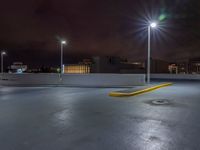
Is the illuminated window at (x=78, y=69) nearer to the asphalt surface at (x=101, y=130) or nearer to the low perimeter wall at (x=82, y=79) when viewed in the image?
the low perimeter wall at (x=82, y=79)

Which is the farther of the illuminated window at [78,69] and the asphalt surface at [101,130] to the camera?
the illuminated window at [78,69]

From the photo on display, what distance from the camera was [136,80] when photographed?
65.5 feet

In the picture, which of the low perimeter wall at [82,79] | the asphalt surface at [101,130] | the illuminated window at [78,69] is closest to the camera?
the asphalt surface at [101,130]

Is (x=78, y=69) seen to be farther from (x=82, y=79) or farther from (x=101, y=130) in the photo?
(x=101, y=130)

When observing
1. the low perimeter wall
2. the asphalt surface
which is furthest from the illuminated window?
the asphalt surface

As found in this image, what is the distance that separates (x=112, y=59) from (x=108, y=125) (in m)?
66.1

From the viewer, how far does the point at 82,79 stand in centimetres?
2177

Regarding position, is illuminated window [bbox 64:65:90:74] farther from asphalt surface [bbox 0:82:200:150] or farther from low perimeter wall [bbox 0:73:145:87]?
asphalt surface [bbox 0:82:200:150]

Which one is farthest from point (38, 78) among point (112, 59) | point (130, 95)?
point (112, 59)

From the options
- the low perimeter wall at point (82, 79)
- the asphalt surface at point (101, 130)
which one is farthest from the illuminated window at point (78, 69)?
the asphalt surface at point (101, 130)

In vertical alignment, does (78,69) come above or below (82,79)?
above

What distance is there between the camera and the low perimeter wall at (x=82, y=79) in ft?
66.3

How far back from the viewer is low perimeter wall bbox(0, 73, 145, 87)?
20219 millimetres

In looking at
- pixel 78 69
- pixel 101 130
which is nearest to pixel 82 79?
pixel 101 130
